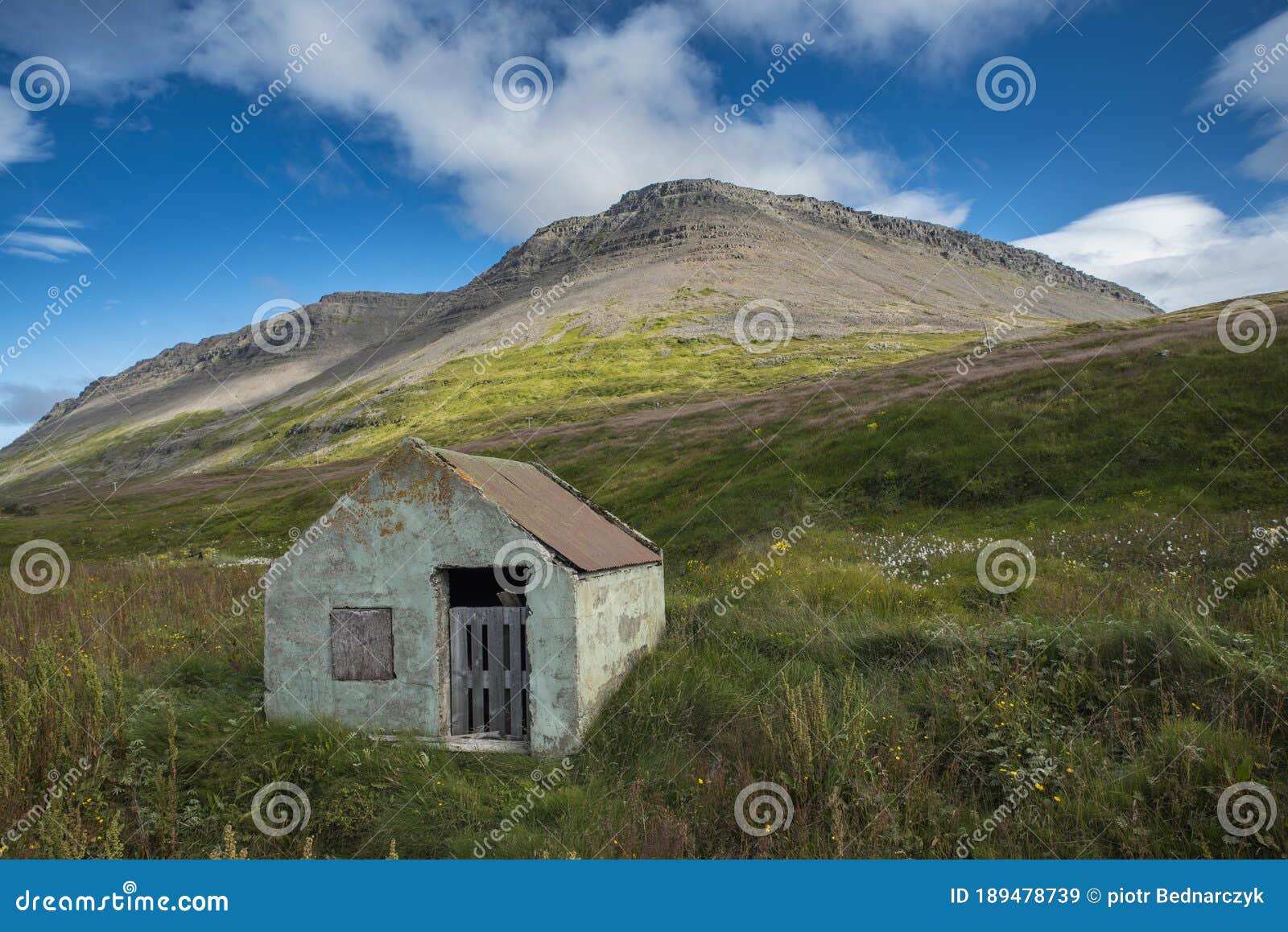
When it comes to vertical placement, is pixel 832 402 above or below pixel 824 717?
above

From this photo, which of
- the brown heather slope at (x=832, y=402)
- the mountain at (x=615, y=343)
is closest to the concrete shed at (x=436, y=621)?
the brown heather slope at (x=832, y=402)

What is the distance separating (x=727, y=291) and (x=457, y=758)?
12567cm

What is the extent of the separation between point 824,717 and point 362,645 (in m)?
5.26

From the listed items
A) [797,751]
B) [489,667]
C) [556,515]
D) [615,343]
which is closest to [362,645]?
[489,667]

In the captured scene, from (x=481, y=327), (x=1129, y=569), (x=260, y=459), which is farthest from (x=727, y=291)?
(x=1129, y=569)

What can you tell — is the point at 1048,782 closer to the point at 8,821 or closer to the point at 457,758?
the point at 457,758

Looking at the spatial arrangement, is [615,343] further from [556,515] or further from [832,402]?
[556,515]

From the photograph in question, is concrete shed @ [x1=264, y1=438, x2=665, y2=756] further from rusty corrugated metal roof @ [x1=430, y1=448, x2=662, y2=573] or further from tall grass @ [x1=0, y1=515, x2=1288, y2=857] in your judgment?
tall grass @ [x1=0, y1=515, x2=1288, y2=857]

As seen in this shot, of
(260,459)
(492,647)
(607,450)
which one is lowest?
(492,647)

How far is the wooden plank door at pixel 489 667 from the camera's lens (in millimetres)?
9023

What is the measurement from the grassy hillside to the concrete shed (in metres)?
0.44

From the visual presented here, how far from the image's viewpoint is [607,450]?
131ft

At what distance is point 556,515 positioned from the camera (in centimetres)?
1049

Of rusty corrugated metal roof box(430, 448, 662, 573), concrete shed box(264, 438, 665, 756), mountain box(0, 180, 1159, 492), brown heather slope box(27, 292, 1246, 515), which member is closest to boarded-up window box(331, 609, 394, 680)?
concrete shed box(264, 438, 665, 756)
